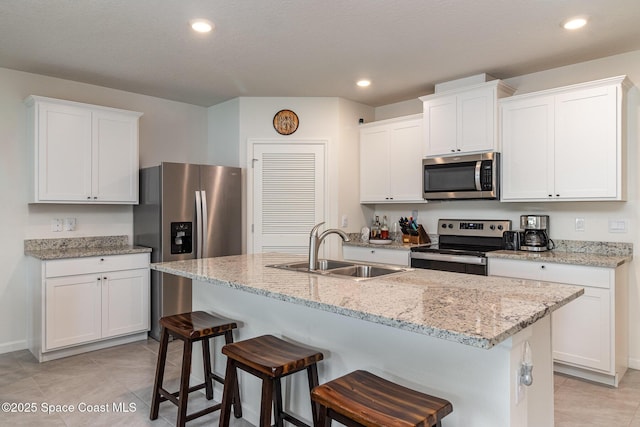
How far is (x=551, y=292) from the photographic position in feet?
5.81

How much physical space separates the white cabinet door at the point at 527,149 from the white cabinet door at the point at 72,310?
366 cm

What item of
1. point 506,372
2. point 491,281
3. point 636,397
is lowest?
point 636,397

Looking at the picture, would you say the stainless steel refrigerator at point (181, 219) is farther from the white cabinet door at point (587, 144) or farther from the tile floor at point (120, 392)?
the white cabinet door at point (587, 144)

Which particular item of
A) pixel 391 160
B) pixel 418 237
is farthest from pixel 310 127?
pixel 418 237

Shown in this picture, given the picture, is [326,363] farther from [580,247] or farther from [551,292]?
[580,247]

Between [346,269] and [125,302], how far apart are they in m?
2.34

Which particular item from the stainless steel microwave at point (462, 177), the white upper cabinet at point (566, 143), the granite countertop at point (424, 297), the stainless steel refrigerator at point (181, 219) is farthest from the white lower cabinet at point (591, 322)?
the stainless steel refrigerator at point (181, 219)

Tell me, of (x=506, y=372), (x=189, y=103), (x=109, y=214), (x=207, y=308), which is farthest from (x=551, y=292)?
(x=189, y=103)

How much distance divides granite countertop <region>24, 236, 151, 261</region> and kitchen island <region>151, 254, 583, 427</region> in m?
1.60

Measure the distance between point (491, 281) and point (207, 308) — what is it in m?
1.75

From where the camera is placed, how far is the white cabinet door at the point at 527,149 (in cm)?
337

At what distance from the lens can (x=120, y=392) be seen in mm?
2838

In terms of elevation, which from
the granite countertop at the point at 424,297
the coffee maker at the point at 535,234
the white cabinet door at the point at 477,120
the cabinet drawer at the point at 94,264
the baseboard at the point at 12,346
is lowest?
the baseboard at the point at 12,346

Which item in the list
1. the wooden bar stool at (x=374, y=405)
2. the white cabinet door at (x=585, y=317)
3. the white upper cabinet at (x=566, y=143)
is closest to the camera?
the wooden bar stool at (x=374, y=405)
